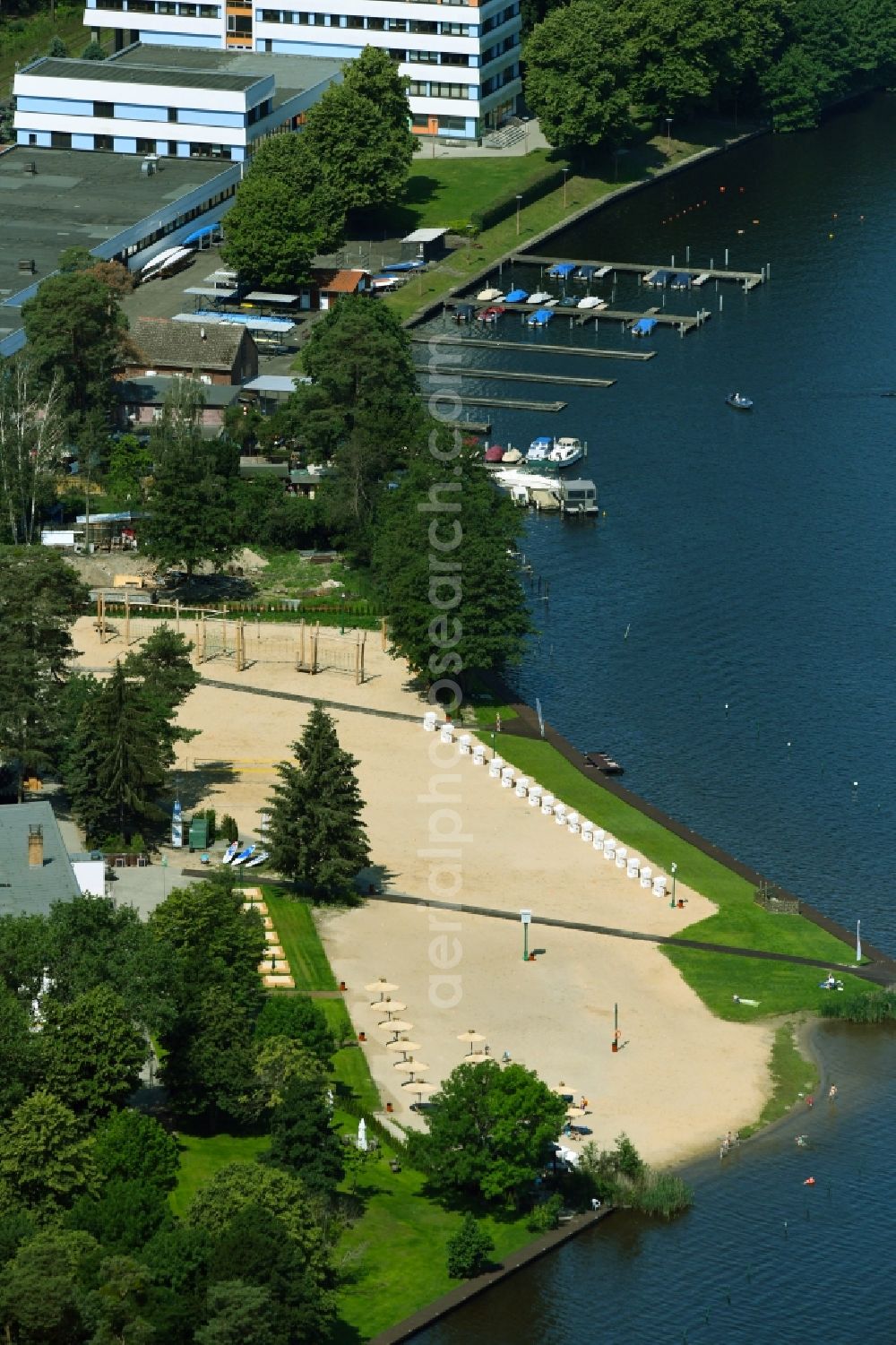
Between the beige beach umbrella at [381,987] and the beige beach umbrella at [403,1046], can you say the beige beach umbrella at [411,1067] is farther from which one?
the beige beach umbrella at [381,987]

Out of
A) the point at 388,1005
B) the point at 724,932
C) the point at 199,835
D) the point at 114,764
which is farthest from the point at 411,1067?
the point at 114,764

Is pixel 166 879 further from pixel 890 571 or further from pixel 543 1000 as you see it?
pixel 890 571

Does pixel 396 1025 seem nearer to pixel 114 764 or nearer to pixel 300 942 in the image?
pixel 300 942

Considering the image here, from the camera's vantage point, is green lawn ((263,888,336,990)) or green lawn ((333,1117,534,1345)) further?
green lawn ((263,888,336,990))

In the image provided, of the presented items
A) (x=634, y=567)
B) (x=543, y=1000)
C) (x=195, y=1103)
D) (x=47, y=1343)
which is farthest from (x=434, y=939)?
(x=634, y=567)

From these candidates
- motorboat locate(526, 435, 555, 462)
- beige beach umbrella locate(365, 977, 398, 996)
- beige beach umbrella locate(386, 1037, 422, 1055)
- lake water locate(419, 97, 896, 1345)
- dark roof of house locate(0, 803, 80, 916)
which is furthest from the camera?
motorboat locate(526, 435, 555, 462)

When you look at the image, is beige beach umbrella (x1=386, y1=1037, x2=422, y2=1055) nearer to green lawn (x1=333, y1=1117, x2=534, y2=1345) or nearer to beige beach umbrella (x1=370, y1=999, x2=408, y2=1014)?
beige beach umbrella (x1=370, y1=999, x2=408, y2=1014)

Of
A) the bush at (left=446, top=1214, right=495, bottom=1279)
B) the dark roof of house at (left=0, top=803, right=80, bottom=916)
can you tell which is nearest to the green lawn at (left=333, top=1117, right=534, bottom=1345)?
the bush at (left=446, top=1214, right=495, bottom=1279)
